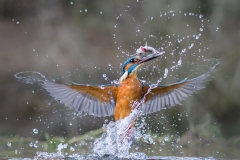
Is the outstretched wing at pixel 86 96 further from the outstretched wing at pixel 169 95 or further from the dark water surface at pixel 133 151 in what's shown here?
the dark water surface at pixel 133 151

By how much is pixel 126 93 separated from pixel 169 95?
430mm

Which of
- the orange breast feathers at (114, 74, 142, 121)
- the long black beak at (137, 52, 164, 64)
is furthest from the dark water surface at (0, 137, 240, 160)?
the long black beak at (137, 52, 164, 64)

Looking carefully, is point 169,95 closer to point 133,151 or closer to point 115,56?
point 133,151

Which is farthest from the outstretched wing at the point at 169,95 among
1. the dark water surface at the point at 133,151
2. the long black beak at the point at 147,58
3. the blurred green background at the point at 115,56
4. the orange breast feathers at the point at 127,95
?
the blurred green background at the point at 115,56

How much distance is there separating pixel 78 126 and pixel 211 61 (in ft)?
5.95

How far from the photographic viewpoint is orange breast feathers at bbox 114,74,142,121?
19.2 ft

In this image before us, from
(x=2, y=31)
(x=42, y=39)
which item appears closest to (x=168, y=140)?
(x=42, y=39)

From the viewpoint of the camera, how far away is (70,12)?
10.0 m

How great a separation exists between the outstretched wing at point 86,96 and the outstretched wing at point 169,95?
0.97ft

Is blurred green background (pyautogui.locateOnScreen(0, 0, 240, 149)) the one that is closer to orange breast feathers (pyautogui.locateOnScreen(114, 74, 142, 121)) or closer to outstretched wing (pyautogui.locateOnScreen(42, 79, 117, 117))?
outstretched wing (pyautogui.locateOnScreen(42, 79, 117, 117))

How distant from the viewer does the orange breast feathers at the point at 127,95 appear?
5.85m

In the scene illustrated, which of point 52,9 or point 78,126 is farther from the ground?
point 52,9

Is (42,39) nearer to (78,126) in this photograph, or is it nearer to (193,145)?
(78,126)

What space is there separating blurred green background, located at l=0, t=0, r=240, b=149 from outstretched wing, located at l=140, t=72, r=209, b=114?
1.99 m
